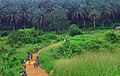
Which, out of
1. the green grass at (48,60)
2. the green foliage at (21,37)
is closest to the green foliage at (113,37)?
the green grass at (48,60)

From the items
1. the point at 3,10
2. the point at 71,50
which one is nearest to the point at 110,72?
the point at 71,50

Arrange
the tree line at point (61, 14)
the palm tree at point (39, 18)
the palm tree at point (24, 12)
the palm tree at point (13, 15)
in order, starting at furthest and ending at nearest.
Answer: the palm tree at point (24, 12) → the palm tree at point (13, 15) → the tree line at point (61, 14) → the palm tree at point (39, 18)

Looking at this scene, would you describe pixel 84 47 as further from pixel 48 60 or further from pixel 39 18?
pixel 39 18

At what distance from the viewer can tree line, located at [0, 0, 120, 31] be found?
181ft

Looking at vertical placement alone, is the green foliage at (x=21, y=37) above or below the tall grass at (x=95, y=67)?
below

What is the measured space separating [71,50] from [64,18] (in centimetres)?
3195

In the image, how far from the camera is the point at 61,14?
2087 inches

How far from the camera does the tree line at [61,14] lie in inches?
2175

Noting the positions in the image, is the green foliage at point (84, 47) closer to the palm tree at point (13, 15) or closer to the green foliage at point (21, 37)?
the green foliage at point (21, 37)

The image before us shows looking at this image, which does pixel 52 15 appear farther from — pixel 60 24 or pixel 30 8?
pixel 30 8

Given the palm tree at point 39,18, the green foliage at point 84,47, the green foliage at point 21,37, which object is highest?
the palm tree at point 39,18

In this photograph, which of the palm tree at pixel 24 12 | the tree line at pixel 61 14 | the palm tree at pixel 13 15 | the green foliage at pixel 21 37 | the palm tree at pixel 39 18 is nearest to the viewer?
the green foliage at pixel 21 37

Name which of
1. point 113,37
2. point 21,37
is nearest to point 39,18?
point 21,37

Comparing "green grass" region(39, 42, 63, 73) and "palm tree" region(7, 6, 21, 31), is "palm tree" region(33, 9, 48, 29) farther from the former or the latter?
"green grass" region(39, 42, 63, 73)
